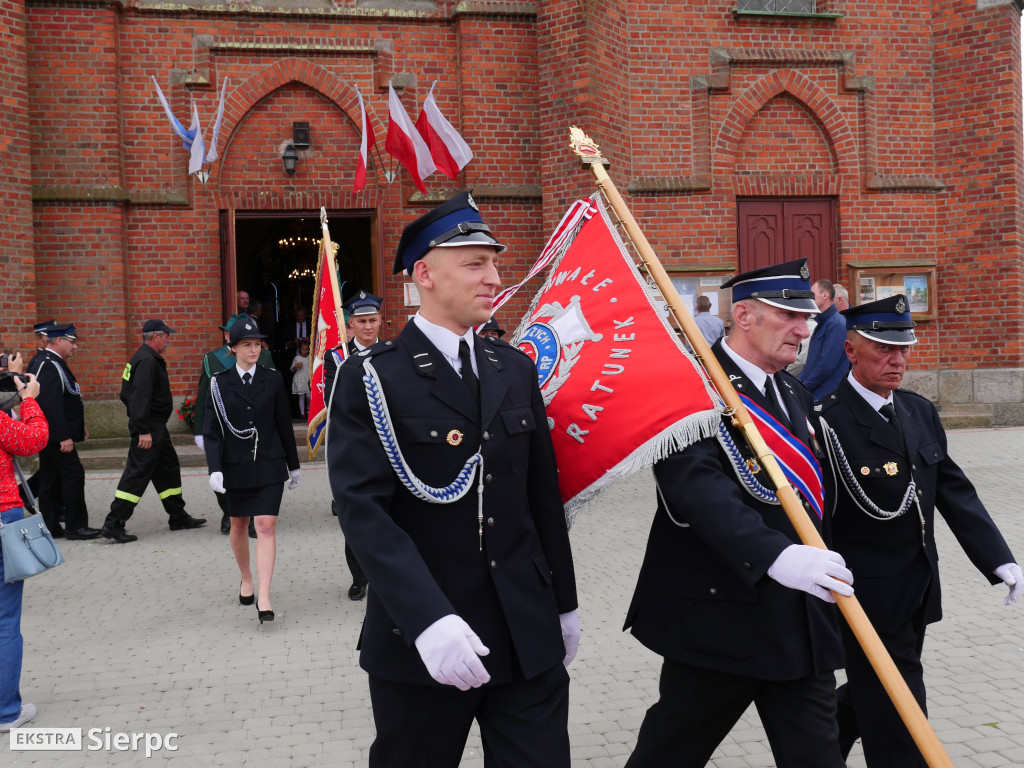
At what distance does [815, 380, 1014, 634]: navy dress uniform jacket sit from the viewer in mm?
3756

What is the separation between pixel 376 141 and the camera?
14.8m

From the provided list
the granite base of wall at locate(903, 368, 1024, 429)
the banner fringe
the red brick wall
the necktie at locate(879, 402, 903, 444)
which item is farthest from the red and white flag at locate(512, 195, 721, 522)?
the granite base of wall at locate(903, 368, 1024, 429)

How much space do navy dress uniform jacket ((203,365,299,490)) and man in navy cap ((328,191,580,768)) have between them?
422 cm

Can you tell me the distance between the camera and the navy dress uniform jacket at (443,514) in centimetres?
272

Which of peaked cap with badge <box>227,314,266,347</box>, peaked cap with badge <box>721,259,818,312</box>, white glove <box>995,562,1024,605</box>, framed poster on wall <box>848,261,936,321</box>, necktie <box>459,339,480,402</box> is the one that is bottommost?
white glove <box>995,562,1024,605</box>

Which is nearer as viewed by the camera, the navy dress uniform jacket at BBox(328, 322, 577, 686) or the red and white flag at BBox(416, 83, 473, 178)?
the navy dress uniform jacket at BBox(328, 322, 577, 686)

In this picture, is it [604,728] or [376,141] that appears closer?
[604,728]

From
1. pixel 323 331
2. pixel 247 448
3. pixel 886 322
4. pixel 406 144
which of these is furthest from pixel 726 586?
pixel 406 144

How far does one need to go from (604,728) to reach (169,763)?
1.96 m

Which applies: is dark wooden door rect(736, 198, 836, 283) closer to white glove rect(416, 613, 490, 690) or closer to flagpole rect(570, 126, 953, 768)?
flagpole rect(570, 126, 953, 768)

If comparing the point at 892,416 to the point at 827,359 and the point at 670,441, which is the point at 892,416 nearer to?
the point at 670,441

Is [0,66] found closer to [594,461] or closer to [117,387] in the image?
[117,387]

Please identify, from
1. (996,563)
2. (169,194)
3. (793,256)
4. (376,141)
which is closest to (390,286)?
(376,141)

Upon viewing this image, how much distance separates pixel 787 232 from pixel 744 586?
13.3 metres
